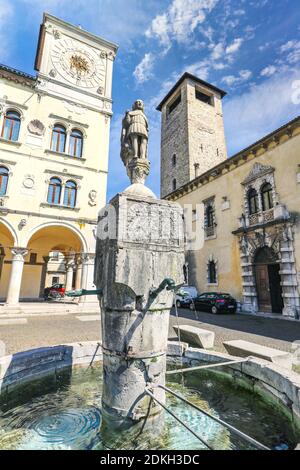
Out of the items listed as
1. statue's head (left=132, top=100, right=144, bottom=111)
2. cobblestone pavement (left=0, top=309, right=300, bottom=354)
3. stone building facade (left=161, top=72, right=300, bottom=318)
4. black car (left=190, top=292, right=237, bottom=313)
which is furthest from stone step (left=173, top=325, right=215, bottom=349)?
stone building facade (left=161, top=72, right=300, bottom=318)

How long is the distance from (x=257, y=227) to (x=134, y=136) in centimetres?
1244

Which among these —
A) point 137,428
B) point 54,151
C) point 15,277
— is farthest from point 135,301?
point 54,151

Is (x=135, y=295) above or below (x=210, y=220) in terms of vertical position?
below

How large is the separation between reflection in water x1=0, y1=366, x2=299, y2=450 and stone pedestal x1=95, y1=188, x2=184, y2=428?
222mm

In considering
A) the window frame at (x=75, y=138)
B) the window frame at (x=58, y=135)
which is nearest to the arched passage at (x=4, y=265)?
the window frame at (x=58, y=135)

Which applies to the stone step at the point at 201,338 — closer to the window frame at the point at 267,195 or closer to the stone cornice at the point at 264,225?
the stone cornice at the point at 264,225

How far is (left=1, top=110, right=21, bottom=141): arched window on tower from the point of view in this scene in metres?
13.9

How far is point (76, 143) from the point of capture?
15.8 metres

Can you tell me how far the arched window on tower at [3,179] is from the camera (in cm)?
1316

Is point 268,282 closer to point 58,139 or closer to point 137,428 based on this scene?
point 137,428

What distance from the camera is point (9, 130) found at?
14008 mm
